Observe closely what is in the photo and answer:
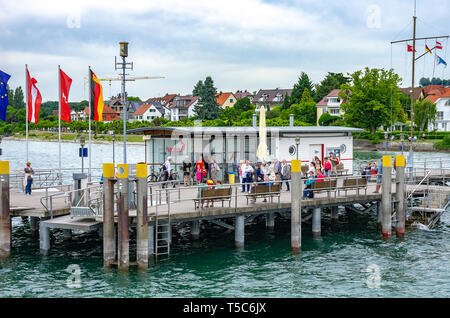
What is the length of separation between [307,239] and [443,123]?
332 ft

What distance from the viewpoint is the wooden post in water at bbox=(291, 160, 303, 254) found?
840 inches

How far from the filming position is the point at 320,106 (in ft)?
399

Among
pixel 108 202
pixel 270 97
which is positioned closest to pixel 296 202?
pixel 108 202

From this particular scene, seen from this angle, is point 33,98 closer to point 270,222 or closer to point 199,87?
point 270,222

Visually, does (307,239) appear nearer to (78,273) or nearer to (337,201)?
(337,201)

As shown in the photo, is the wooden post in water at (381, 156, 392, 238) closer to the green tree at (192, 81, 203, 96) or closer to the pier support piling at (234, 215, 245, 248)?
the pier support piling at (234, 215, 245, 248)

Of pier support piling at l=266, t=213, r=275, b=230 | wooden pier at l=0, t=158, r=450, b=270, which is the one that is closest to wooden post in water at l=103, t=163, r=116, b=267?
wooden pier at l=0, t=158, r=450, b=270

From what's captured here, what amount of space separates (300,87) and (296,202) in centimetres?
11209

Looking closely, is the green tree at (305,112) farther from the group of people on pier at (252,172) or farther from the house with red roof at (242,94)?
the group of people on pier at (252,172)

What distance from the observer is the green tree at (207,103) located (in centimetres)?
11544

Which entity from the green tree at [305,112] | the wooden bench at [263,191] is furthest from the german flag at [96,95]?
the green tree at [305,112]

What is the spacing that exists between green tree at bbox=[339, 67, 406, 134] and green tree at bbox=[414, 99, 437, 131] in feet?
40.0
